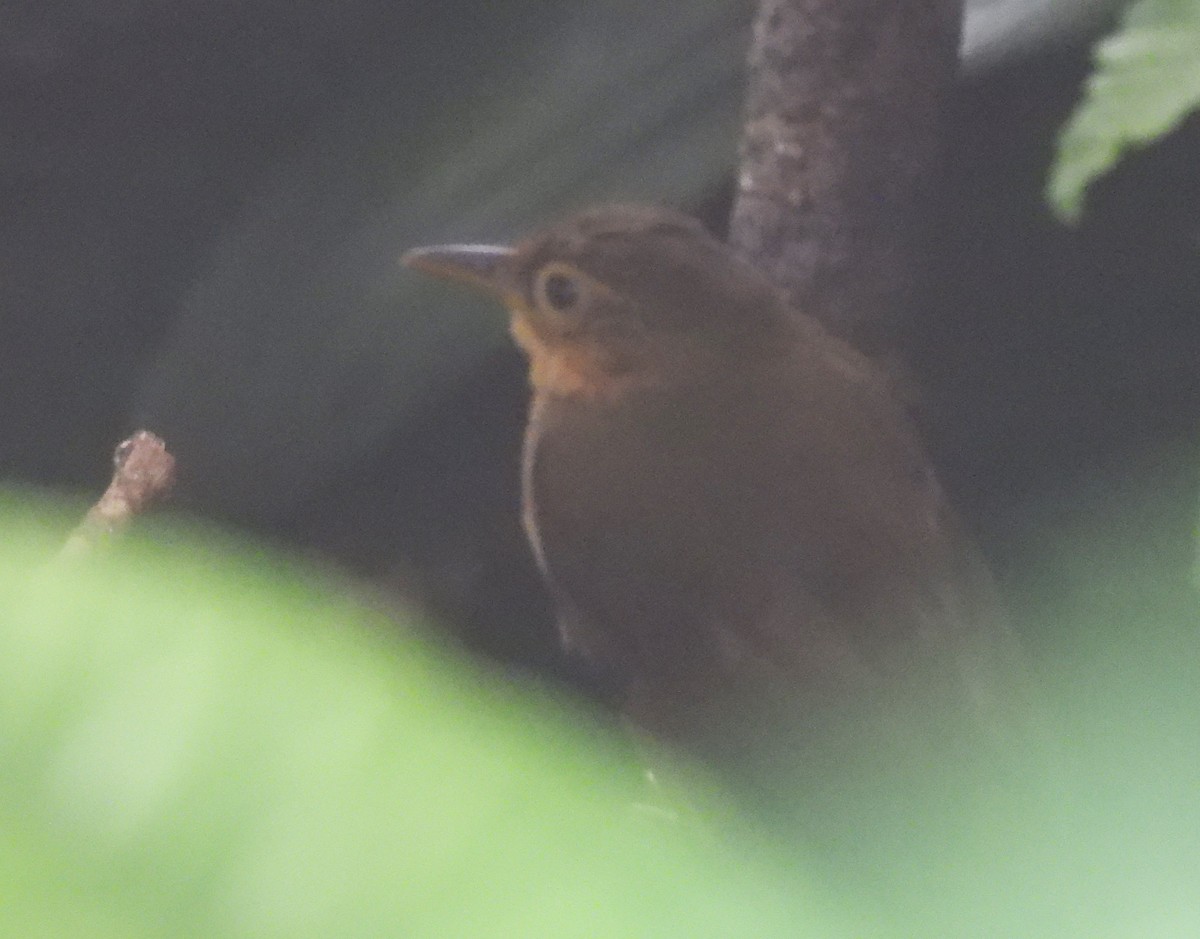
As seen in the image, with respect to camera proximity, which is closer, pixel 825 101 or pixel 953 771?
pixel 953 771

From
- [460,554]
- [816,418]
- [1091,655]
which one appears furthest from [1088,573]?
[460,554]

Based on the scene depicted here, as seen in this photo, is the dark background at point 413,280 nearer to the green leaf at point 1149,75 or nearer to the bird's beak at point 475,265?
the bird's beak at point 475,265

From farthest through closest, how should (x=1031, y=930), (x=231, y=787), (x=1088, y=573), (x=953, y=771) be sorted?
(x=1088, y=573), (x=953, y=771), (x=1031, y=930), (x=231, y=787)

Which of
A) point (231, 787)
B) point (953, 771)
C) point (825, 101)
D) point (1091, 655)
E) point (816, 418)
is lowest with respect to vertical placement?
point (231, 787)

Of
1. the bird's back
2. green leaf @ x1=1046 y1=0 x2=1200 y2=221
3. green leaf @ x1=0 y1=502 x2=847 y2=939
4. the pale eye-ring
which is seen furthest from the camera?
the pale eye-ring

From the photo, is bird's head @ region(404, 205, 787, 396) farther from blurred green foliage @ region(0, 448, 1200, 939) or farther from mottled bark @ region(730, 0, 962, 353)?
blurred green foliage @ region(0, 448, 1200, 939)

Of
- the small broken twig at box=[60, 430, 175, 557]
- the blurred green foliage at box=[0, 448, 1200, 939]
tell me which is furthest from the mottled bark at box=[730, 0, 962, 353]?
the blurred green foliage at box=[0, 448, 1200, 939]

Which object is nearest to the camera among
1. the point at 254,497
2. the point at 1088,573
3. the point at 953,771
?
the point at 953,771

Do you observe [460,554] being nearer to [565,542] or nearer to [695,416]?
[565,542]

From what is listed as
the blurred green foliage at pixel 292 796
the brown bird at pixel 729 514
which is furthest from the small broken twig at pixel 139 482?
the brown bird at pixel 729 514
